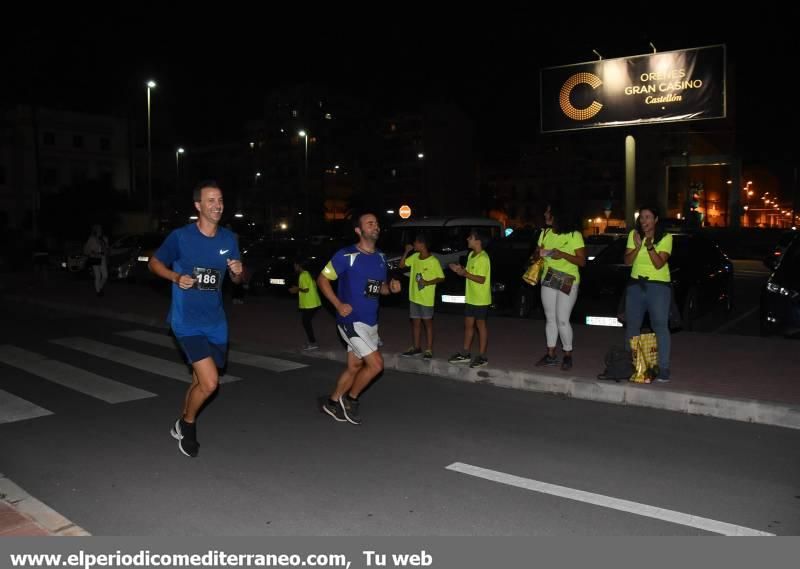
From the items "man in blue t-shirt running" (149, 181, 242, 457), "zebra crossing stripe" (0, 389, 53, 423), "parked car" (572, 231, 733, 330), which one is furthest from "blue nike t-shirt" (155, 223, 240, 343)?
"parked car" (572, 231, 733, 330)

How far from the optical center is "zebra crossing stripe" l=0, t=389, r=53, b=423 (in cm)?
687

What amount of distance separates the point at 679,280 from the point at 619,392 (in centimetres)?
467

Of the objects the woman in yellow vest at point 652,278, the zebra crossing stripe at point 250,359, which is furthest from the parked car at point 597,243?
the zebra crossing stripe at point 250,359

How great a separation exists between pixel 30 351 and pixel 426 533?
8.32 m

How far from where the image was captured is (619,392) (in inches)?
296

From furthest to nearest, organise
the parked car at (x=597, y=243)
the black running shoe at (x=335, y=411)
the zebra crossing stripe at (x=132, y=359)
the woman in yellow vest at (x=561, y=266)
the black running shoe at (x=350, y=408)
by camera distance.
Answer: the parked car at (x=597, y=243)
the zebra crossing stripe at (x=132, y=359)
the woman in yellow vest at (x=561, y=266)
the black running shoe at (x=335, y=411)
the black running shoe at (x=350, y=408)

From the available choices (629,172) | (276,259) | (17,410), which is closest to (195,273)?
(17,410)

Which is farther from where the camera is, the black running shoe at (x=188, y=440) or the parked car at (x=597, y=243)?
the parked car at (x=597, y=243)

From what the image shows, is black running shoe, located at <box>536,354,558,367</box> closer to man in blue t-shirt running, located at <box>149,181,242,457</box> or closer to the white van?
man in blue t-shirt running, located at <box>149,181,242,457</box>

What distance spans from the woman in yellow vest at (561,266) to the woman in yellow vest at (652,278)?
25.3 inches

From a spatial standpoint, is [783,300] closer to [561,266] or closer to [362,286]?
[561,266]

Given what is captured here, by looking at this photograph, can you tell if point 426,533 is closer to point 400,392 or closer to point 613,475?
point 613,475

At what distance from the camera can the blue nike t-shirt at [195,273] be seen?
5.31 metres

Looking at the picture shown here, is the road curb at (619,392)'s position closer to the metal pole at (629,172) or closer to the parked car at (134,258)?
the parked car at (134,258)
